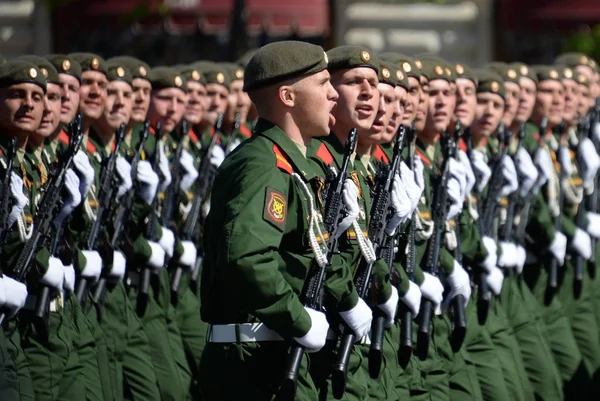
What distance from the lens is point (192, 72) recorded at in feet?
37.0

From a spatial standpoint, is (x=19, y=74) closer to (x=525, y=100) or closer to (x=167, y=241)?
(x=167, y=241)

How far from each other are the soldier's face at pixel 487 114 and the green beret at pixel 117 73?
2002 mm

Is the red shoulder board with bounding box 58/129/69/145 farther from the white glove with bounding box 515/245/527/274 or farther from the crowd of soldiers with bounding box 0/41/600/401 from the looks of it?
the white glove with bounding box 515/245/527/274

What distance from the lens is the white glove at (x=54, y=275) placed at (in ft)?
27.2

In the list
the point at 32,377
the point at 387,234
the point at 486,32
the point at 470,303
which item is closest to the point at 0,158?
the point at 32,377

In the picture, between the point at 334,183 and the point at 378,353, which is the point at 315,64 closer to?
the point at 334,183

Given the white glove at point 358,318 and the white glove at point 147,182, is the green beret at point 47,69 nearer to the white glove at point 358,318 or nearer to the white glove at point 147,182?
the white glove at point 147,182

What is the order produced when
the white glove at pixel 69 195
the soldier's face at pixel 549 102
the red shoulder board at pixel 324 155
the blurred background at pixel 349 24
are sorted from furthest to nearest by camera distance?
the blurred background at pixel 349 24 → the soldier's face at pixel 549 102 → the white glove at pixel 69 195 → the red shoulder board at pixel 324 155

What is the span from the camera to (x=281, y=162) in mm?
6957

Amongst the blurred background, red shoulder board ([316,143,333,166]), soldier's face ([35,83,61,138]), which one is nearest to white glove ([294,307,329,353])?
red shoulder board ([316,143,333,166])

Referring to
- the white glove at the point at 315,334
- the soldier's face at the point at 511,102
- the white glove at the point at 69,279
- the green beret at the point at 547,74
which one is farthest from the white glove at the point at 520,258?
the white glove at the point at 315,334

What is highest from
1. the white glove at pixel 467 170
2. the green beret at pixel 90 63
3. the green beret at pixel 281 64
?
the green beret at pixel 281 64

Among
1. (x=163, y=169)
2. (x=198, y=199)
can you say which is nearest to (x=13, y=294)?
(x=163, y=169)

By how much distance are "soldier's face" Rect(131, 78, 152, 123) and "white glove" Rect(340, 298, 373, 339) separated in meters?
3.34
